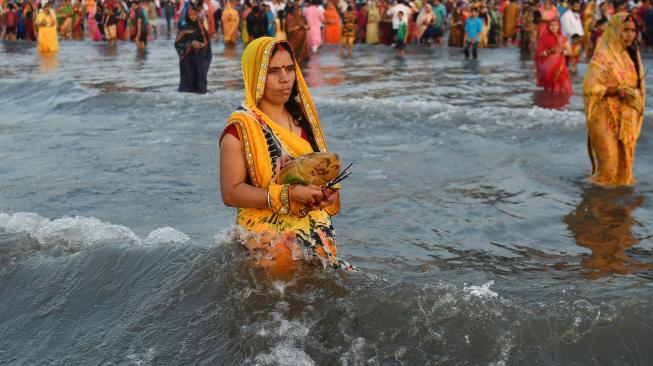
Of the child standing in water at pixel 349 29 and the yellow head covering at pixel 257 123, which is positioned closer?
the yellow head covering at pixel 257 123

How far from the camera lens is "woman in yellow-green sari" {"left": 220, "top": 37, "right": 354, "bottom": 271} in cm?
382

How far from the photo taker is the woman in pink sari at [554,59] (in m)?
15.4

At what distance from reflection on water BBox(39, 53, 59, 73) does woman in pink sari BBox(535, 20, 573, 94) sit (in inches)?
461

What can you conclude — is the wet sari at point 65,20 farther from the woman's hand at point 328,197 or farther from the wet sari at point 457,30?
the woman's hand at point 328,197

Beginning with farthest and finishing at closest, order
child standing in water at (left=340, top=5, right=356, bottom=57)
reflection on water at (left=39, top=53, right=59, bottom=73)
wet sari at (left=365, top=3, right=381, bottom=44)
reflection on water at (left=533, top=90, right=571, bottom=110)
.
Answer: wet sari at (left=365, top=3, right=381, bottom=44) → child standing in water at (left=340, top=5, right=356, bottom=57) → reflection on water at (left=39, top=53, right=59, bottom=73) → reflection on water at (left=533, top=90, right=571, bottom=110)

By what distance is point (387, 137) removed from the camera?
38.3ft

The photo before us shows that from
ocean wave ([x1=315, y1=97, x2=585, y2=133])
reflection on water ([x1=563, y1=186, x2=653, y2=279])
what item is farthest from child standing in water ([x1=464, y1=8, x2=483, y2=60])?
reflection on water ([x1=563, y1=186, x2=653, y2=279])

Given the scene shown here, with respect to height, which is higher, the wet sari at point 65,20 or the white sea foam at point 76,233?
the wet sari at point 65,20

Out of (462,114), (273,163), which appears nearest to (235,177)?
(273,163)

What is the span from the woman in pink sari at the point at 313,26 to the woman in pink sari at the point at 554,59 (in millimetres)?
11370

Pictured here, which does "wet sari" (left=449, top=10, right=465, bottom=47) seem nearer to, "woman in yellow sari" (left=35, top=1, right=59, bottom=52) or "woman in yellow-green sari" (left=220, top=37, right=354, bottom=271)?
"woman in yellow sari" (left=35, top=1, right=59, bottom=52)

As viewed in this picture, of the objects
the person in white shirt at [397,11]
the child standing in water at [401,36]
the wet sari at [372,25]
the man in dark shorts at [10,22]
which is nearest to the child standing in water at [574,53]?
the child standing in water at [401,36]

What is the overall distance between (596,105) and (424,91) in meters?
7.80

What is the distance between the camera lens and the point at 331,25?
28.9m
